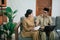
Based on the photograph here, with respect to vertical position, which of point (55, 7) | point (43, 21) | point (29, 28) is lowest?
point (29, 28)

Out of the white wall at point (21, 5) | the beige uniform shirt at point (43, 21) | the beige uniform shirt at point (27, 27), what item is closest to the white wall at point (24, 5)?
the white wall at point (21, 5)

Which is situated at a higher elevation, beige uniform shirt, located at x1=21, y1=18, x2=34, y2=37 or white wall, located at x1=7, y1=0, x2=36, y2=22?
white wall, located at x1=7, y1=0, x2=36, y2=22

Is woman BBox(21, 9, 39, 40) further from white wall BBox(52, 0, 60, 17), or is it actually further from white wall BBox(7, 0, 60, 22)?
white wall BBox(52, 0, 60, 17)

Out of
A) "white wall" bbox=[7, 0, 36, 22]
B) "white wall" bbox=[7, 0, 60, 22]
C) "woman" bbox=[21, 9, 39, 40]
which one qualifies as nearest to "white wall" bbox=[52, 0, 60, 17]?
"white wall" bbox=[7, 0, 60, 22]

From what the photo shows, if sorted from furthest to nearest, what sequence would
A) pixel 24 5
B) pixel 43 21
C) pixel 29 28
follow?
pixel 24 5 < pixel 43 21 < pixel 29 28

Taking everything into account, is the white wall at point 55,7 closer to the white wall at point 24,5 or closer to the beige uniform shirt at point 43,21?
the white wall at point 24,5

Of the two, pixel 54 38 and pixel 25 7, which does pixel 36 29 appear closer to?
pixel 54 38

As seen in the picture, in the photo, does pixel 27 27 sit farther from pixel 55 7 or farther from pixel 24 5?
pixel 55 7

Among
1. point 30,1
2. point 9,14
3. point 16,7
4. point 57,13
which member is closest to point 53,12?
point 57,13

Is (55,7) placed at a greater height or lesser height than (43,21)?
greater

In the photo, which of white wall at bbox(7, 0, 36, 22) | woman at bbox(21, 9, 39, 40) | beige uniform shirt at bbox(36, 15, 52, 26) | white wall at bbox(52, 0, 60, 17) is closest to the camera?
woman at bbox(21, 9, 39, 40)

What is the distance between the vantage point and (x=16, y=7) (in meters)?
6.05

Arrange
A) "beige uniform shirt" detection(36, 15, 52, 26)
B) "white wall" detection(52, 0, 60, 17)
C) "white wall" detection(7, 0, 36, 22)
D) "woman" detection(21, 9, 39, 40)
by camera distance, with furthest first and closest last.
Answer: "white wall" detection(52, 0, 60, 17) < "white wall" detection(7, 0, 36, 22) < "beige uniform shirt" detection(36, 15, 52, 26) < "woman" detection(21, 9, 39, 40)

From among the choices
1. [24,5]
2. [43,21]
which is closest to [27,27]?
[43,21]
